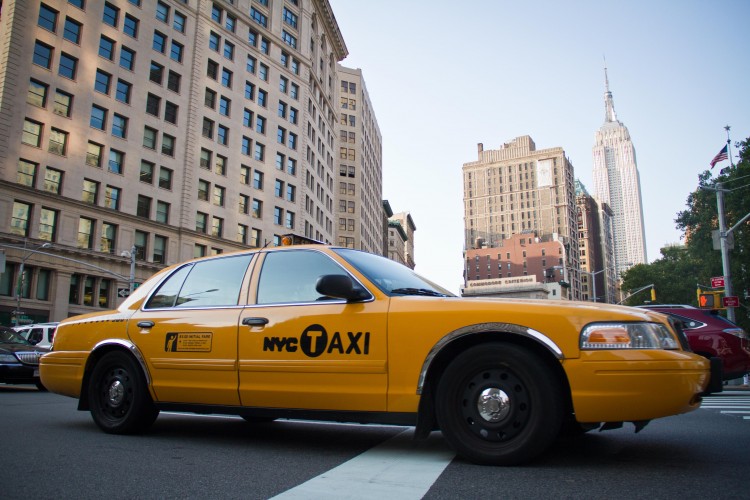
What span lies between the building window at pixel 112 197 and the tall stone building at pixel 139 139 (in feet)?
0.35

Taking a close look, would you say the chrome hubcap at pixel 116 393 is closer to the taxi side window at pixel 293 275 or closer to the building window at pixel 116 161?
the taxi side window at pixel 293 275

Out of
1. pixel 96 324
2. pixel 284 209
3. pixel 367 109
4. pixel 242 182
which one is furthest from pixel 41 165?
pixel 367 109

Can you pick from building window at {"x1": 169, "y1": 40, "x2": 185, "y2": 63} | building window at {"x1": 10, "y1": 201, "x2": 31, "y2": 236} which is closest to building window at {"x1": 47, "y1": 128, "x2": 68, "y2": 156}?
building window at {"x1": 10, "y1": 201, "x2": 31, "y2": 236}

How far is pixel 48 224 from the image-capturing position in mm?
34000

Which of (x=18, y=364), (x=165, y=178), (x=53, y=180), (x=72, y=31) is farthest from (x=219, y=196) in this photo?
(x=18, y=364)

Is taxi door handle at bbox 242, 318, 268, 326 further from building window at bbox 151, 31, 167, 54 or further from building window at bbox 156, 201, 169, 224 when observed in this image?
building window at bbox 151, 31, 167, 54

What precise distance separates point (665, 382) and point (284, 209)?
2022 inches

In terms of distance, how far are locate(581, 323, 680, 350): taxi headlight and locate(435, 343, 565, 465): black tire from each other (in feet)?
1.07

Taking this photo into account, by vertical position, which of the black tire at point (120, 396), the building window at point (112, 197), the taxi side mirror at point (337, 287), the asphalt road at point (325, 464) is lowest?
the asphalt road at point (325, 464)

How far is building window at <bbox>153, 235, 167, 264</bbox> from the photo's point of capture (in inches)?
1602

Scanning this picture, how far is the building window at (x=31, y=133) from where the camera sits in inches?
1308

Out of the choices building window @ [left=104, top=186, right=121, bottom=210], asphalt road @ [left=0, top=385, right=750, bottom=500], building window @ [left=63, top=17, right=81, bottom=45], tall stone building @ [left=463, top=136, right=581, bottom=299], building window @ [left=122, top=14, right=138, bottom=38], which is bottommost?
asphalt road @ [left=0, top=385, right=750, bottom=500]

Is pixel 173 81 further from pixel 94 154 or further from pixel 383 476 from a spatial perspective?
pixel 383 476

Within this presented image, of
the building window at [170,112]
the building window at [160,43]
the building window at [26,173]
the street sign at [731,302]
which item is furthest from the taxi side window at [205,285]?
the building window at [160,43]
